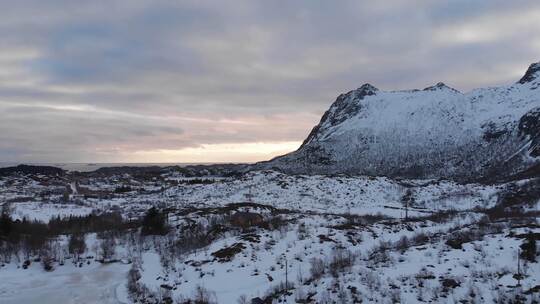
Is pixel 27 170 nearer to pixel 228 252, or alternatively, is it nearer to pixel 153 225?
pixel 153 225

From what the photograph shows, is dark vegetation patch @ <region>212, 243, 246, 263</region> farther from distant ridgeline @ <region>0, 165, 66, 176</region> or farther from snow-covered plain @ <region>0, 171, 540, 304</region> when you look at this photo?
distant ridgeline @ <region>0, 165, 66, 176</region>

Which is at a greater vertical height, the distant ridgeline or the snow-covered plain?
the distant ridgeline

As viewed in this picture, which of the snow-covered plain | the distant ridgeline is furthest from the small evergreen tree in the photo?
the distant ridgeline

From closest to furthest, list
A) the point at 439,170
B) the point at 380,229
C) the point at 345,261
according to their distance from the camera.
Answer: the point at 345,261, the point at 380,229, the point at 439,170

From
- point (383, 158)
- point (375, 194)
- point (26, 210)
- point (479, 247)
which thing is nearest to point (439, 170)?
point (383, 158)

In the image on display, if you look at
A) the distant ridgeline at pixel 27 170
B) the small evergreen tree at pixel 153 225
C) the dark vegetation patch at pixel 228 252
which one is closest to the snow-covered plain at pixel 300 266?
the dark vegetation patch at pixel 228 252

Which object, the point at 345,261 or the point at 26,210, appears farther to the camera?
the point at 26,210

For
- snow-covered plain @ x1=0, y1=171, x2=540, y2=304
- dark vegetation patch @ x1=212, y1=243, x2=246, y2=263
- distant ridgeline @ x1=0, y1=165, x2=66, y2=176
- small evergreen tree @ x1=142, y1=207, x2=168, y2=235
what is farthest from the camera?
distant ridgeline @ x1=0, y1=165, x2=66, y2=176

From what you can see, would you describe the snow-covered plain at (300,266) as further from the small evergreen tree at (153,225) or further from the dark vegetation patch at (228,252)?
the small evergreen tree at (153,225)

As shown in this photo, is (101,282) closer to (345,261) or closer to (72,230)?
(345,261)

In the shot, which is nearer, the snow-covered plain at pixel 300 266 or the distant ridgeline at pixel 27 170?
the snow-covered plain at pixel 300 266

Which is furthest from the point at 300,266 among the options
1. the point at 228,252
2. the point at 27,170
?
the point at 27,170

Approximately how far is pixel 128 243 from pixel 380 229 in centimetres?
1771

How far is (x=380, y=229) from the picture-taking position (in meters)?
31.1
